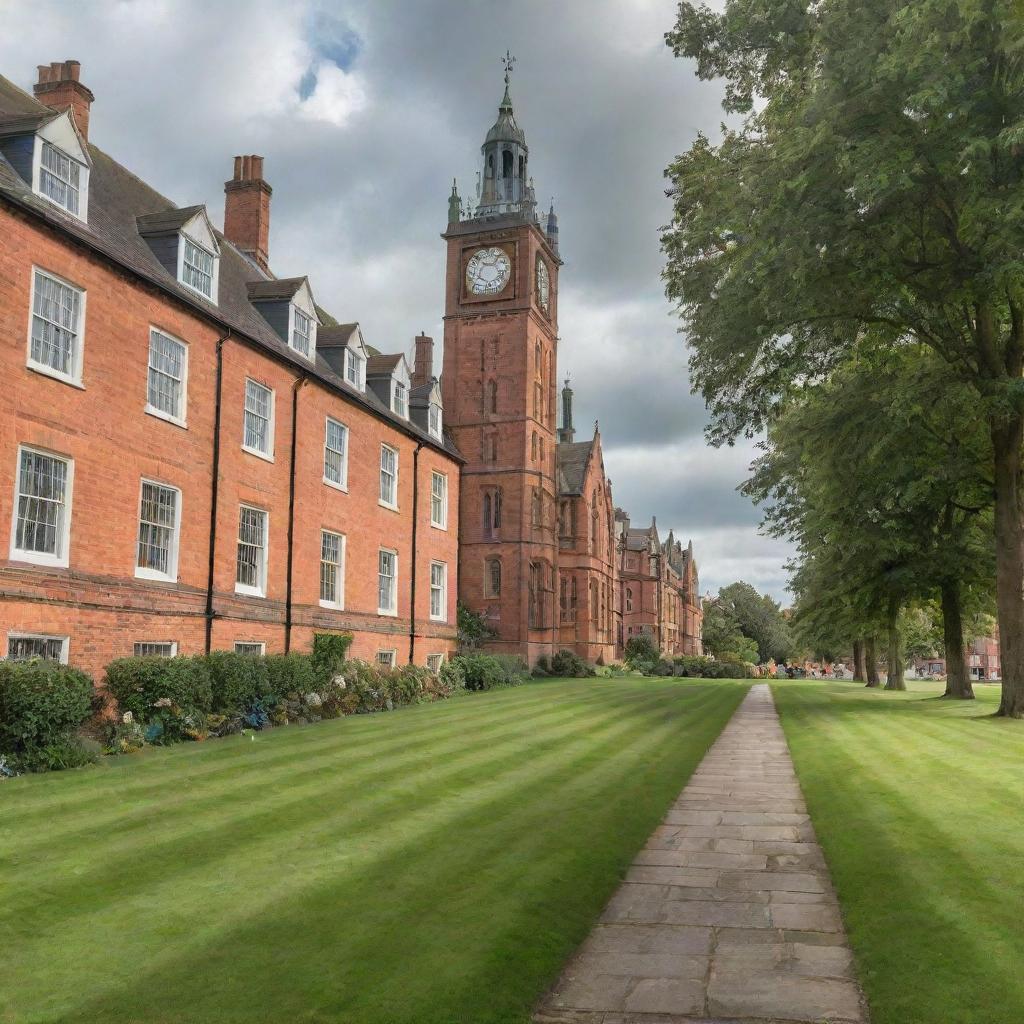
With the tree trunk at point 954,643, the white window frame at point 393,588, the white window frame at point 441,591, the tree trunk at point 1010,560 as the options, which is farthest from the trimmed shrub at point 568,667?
the tree trunk at point 1010,560

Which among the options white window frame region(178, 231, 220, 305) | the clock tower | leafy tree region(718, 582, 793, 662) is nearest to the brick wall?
white window frame region(178, 231, 220, 305)

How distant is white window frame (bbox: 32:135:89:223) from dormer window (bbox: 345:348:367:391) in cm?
1059

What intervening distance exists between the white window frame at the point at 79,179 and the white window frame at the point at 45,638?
25.5 feet

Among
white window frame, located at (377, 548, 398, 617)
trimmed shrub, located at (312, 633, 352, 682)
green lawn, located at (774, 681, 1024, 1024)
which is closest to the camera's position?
green lawn, located at (774, 681, 1024, 1024)

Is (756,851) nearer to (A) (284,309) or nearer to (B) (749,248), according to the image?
(B) (749,248)

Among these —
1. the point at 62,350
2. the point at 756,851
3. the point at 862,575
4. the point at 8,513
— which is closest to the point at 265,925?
the point at 756,851

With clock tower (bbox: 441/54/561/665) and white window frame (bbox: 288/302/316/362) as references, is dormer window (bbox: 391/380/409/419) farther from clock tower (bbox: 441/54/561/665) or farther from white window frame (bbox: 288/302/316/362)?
clock tower (bbox: 441/54/561/665)

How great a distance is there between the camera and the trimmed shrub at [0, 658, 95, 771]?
11930 millimetres

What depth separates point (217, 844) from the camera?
26.0ft

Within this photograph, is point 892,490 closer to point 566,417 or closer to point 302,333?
point 302,333

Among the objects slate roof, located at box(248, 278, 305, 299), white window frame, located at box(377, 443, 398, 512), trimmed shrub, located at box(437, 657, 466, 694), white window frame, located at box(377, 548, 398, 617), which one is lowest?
trimmed shrub, located at box(437, 657, 466, 694)

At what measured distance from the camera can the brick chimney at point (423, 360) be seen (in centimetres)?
4884

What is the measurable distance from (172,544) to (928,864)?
628 inches

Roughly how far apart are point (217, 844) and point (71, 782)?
4.17 m
